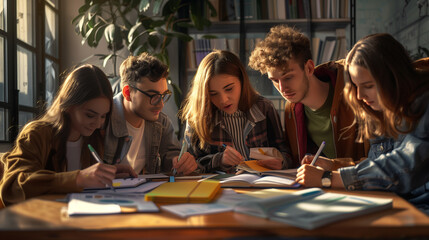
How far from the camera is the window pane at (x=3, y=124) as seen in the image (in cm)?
285

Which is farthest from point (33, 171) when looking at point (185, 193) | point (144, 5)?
point (144, 5)

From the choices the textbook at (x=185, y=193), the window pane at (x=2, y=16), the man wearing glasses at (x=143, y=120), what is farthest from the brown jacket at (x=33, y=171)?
the window pane at (x=2, y=16)

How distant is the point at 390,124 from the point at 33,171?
123 cm

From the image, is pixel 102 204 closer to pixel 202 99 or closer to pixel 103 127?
pixel 103 127

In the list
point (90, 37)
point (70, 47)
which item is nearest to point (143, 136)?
point (90, 37)

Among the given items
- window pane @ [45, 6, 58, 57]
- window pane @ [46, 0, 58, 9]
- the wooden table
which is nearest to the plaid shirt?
the wooden table

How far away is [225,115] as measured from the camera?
227 centimetres

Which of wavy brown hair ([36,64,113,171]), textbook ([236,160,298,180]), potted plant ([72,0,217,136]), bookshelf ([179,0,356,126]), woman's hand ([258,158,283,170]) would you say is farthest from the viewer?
bookshelf ([179,0,356,126])

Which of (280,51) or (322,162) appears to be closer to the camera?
(322,162)

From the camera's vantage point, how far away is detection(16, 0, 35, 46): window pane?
3160mm

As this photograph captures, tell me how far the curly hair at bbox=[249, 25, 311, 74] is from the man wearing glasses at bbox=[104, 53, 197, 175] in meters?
0.53

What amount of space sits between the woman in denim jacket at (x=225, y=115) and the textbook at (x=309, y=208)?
1.06 meters

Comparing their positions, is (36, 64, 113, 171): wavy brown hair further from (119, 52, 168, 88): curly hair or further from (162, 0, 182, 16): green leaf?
(162, 0, 182, 16): green leaf

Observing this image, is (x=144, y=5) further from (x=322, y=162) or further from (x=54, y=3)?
(x=322, y=162)
